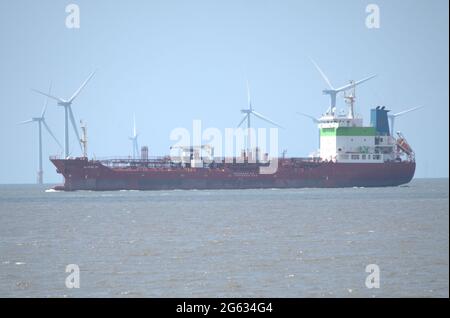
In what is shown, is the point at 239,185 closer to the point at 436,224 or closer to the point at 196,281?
the point at 436,224

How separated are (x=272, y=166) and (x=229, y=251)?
2414 inches

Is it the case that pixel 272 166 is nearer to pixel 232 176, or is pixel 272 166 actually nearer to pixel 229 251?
pixel 232 176

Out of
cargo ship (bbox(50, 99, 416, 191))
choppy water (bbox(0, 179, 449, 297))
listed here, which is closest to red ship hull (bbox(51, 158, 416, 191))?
cargo ship (bbox(50, 99, 416, 191))

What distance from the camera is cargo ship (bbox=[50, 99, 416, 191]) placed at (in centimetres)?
9756

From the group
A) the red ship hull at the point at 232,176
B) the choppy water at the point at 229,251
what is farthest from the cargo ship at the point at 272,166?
the choppy water at the point at 229,251

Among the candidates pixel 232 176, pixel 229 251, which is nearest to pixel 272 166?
pixel 232 176

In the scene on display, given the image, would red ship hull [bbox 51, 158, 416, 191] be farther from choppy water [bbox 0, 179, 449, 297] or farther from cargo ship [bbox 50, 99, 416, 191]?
choppy water [bbox 0, 179, 449, 297]

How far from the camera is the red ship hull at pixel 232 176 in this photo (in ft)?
318

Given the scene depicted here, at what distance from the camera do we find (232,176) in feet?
329

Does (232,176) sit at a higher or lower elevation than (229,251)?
higher

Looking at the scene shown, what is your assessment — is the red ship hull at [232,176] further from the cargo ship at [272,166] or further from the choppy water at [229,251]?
the choppy water at [229,251]
